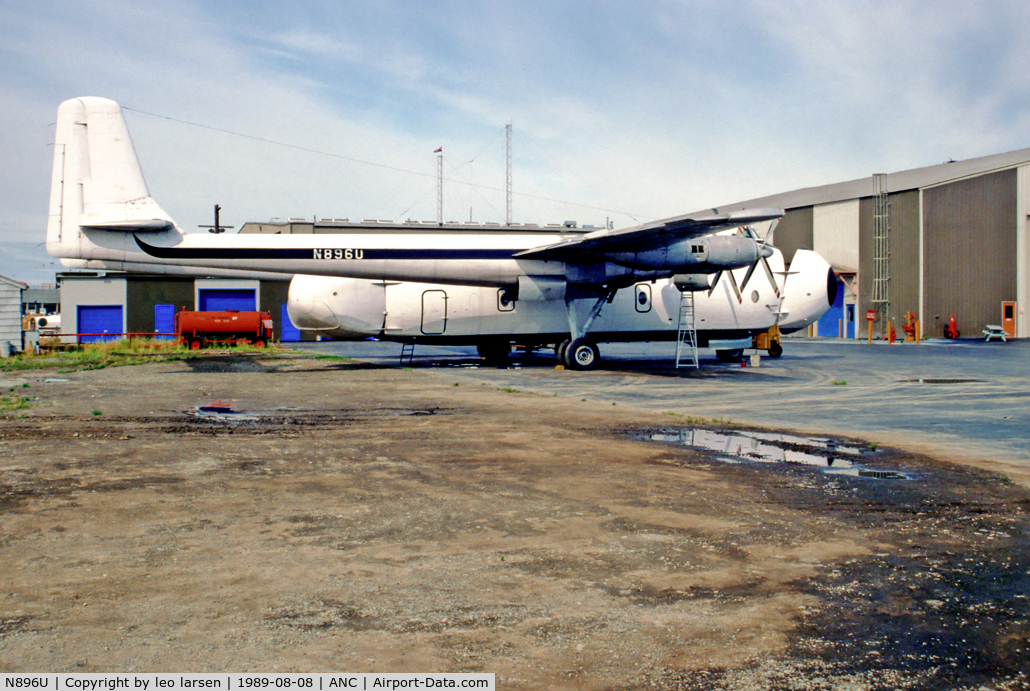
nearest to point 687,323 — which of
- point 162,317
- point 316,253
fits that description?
point 316,253

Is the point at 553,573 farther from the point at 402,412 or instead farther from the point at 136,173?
the point at 136,173

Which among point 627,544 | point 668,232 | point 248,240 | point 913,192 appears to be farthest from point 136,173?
point 913,192

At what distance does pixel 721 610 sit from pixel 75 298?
50512 millimetres

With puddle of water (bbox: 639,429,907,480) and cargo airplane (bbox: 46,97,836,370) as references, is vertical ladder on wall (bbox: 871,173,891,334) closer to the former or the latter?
cargo airplane (bbox: 46,97,836,370)

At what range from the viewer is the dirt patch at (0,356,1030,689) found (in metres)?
3.27

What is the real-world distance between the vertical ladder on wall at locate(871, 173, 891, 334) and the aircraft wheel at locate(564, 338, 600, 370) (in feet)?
103

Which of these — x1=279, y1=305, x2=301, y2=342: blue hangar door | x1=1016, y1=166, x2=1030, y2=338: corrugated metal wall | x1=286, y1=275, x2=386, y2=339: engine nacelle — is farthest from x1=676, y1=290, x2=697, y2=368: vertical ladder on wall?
x1=1016, y1=166, x2=1030, y2=338: corrugated metal wall

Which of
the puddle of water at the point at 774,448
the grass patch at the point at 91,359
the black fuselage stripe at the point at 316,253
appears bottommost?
the puddle of water at the point at 774,448

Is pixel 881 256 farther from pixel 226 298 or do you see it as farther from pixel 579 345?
pixel 226 298

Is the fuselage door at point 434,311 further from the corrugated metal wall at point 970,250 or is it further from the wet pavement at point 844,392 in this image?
the corrugated metal wall at point 970,250

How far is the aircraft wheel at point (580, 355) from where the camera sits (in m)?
22.2

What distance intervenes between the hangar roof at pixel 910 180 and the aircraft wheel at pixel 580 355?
3291cm

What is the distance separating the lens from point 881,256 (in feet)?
151

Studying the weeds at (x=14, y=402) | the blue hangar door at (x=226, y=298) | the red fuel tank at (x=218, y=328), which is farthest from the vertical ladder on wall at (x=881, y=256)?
the weeds at (x=14, y=402)
